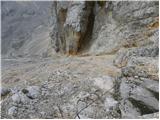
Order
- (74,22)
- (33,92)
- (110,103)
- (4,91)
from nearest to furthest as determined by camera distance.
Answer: (110,103), (33,92), (4,91), (74,22)

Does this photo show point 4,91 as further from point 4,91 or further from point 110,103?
point 110,103

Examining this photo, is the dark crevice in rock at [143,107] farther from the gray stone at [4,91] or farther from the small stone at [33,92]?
the gray stone at [4,91]

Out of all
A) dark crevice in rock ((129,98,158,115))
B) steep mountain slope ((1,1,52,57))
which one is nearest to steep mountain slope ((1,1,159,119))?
dark crevice in rock ((129,98,158,115))

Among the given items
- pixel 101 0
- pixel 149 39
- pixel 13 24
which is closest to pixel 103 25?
pixel 101 0

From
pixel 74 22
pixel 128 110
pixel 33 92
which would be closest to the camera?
pixel 128 110

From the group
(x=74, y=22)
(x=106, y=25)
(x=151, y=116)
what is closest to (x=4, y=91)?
(x=151, y=116)

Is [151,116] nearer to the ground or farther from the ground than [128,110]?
farther from the ground

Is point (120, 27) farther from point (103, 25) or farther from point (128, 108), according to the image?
point (128, 108)

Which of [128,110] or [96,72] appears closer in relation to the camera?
[128,110]

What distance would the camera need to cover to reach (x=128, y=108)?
758cm

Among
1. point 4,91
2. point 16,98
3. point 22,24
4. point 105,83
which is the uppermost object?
point 105,83

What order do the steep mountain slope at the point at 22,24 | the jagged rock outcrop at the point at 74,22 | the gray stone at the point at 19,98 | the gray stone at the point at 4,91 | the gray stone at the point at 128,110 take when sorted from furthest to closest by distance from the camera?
the steep mountain slope at the point at 22,24 → the jagged rock outcrop at the point at 74,22 → the gray stone at the point at 4,91 → the gray stone at the point at 19,98 → the gray stone at the point at 128,110

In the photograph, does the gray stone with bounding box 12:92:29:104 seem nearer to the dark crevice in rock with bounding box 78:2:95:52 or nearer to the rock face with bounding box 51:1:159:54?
the rock face with bounding box 51:1:159:54

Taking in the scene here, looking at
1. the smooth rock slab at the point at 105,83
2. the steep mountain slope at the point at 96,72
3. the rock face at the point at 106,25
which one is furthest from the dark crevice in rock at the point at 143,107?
the rock face at the point at 106,25
